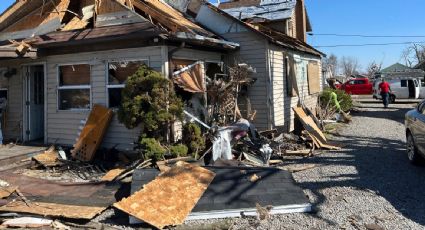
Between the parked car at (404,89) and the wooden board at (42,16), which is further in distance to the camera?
the parked car at (404,89)

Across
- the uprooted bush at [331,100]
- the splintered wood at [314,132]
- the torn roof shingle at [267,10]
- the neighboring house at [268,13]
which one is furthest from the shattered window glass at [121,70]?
the uprooted bush at [331,100]

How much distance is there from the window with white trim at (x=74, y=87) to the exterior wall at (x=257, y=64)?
437 centimetres

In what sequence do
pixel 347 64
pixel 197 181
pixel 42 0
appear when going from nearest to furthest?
pixel 197 181
pixel 42 0
pixel 347 64

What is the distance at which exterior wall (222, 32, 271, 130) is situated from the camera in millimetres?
11469

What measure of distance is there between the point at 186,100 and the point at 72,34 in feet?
11.3

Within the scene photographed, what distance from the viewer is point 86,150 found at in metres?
9.41

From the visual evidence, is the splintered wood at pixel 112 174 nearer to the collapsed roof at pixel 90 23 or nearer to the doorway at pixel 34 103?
the collapsed roof at pixel 90 23

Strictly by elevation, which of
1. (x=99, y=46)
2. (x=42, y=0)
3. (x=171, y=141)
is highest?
(x=42, y=0)

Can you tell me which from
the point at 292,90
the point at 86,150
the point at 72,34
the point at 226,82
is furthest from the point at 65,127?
the point at 292,90

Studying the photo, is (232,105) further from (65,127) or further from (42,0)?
(42,0)

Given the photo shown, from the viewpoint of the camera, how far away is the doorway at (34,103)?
36.7ft

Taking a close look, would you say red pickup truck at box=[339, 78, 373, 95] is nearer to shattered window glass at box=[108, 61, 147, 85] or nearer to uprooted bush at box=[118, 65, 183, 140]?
shattered window glass at box=[108, 61, 147, 85]

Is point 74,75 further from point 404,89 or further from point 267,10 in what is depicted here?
point 404,89

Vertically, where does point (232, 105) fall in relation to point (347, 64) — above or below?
below
